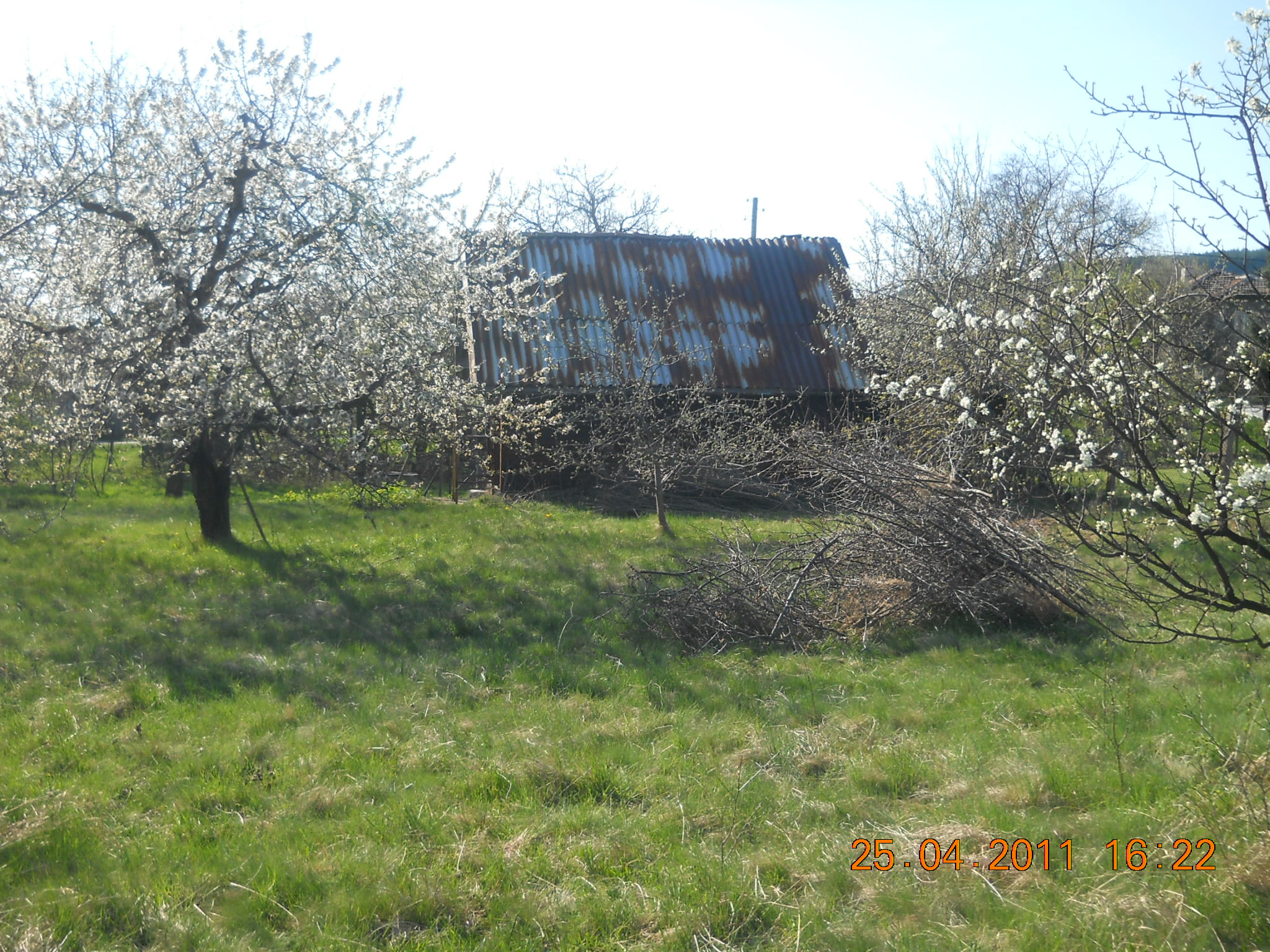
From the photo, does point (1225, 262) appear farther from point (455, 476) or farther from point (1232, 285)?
point (455, 476)

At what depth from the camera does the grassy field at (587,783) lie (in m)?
3.29

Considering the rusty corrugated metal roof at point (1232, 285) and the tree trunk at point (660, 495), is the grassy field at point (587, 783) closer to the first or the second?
the rusty corrugated metal roof at point (1232, 285)

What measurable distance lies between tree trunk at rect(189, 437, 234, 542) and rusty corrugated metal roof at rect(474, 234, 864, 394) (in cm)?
455

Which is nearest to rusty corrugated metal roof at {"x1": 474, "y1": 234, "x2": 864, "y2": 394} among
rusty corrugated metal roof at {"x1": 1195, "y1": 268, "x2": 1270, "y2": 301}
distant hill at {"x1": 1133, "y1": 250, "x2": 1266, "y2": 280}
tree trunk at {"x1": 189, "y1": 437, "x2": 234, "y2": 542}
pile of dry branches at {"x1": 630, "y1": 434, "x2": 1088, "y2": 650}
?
tree trunk at {"x1": 189, "y1": 437, "x2": 234, "y2": 542}

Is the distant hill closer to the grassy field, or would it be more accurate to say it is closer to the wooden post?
the grassy field

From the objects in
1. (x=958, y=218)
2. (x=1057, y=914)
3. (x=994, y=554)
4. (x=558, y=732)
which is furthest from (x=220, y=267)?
(x=958, y=218)

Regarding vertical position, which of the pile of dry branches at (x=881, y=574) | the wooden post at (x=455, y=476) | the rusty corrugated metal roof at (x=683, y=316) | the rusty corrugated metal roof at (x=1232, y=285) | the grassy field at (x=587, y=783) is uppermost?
the rusty corrugated metal roof at (x=683, y=316)

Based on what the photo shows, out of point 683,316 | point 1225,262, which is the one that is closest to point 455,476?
point 683,316

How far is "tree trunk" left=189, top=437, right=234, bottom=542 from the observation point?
10.1m

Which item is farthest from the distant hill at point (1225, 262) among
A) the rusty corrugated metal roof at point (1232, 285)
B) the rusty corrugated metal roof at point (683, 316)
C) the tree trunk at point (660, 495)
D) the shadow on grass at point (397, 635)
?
the rusty corrugated metal roof at point (683, 316)

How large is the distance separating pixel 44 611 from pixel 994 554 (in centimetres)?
796

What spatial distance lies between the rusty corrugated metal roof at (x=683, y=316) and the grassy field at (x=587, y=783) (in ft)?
24.7

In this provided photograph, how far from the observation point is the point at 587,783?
448 cm

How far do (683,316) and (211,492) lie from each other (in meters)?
8.79
